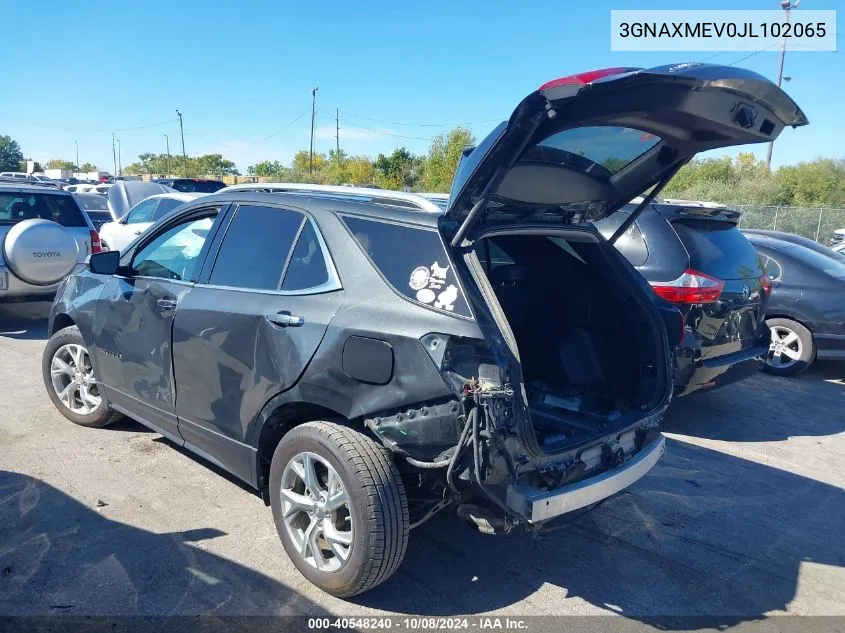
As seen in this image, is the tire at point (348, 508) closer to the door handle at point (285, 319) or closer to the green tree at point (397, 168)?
the door handle at point (285, 319)

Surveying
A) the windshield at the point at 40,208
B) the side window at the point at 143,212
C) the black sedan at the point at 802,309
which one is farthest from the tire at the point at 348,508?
the side window at the point at 143,212

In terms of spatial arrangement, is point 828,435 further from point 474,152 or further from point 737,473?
point 474,152

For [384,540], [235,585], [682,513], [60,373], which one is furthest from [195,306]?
[682,513]

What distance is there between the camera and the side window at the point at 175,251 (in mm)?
4051

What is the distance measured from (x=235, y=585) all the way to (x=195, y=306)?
1.51m

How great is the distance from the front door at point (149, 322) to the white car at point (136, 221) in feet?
28.6

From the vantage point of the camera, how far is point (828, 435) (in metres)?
5.66

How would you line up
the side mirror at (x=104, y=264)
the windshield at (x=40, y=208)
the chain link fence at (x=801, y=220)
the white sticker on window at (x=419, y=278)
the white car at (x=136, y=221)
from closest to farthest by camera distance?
1. the white sticker on window at (x=419, y=278)
2. the side mirror at (x=104, y=264)
3. the windshield at (x=40, y=208)
4. the white car at (x=136, y=221)
5. the chain link fence at (x=801, y=220)

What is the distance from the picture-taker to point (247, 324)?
339 cm

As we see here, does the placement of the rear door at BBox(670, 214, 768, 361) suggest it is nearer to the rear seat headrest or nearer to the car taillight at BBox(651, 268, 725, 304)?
the car taillight at BBox(651, 268, 725, 304)

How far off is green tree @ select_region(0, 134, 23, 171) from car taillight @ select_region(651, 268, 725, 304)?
78.9 meters

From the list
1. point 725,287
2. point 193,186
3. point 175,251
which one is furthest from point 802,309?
point 193,186

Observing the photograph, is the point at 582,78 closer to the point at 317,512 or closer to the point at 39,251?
the point at 317,512

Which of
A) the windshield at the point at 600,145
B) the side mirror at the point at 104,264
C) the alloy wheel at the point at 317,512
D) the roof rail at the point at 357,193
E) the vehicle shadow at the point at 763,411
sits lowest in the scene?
the vehicle shadow at the point at 763,411
